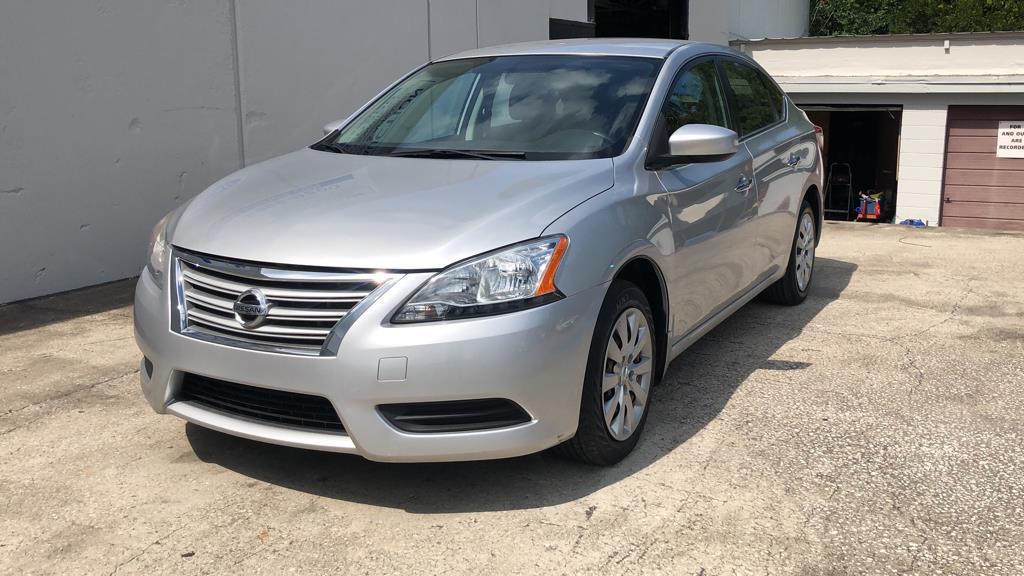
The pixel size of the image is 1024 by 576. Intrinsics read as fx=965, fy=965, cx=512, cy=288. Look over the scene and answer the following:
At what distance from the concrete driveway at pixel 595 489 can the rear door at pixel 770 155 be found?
0.78 metres

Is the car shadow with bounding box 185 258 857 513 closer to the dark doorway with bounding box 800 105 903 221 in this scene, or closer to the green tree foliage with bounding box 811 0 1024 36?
the dark doorway with bounding box 800 105 903 221

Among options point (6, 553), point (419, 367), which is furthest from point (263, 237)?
point (6, 553)

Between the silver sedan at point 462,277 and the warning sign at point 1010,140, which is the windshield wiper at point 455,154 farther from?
the warning sign at point 1010,140

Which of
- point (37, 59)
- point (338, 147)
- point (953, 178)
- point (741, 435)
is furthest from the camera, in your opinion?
point (953, 178)

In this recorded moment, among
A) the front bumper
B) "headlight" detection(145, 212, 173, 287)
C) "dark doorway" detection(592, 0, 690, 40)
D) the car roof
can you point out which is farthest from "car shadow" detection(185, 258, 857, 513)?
"dark doorway" detection(592, 0, 690, 40)

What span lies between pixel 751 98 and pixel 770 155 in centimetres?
42

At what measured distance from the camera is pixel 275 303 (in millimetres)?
3322

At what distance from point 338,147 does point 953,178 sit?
1471 cm

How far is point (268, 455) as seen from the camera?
3959mm

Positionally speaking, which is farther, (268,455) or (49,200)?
(49,200)

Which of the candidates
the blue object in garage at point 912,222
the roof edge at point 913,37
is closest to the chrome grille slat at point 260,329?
the blue object in garage at point 912,222

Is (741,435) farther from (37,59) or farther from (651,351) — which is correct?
(37,59)

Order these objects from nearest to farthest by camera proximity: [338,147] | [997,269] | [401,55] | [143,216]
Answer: [338,147], [143,216], [997,269], [401,55]

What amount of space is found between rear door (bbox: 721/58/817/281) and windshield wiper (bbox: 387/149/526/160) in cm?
176
